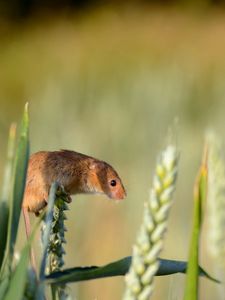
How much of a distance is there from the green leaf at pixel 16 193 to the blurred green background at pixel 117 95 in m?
0.10

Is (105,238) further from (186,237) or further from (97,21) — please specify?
(97,21)

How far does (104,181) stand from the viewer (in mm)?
1215

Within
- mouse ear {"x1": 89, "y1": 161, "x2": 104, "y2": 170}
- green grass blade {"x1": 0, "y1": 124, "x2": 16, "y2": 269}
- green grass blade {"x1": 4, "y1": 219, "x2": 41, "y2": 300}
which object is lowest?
green grass blade {"x1": 4, "y1": 219, "x2": 41, "y2": 300}

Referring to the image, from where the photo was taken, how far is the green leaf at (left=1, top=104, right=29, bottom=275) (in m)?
0.69

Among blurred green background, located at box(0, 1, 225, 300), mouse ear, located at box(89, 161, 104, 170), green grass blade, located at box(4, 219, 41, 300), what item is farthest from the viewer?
blurred green background, located at box(0, 1, 225, 300)

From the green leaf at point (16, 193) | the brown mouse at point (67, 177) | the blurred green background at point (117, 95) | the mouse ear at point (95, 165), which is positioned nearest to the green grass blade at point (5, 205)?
the green leaf at point (16, 193)

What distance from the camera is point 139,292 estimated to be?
598 mm

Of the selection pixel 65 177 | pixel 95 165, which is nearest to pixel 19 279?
pixel 65 177

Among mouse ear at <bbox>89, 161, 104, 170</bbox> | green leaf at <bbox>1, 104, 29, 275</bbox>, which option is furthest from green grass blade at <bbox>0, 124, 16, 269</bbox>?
mouse ear at <bbox>89, 161, 104, 170</bbox>

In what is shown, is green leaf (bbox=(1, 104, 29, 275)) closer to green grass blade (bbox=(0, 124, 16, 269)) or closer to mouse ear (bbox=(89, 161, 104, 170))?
green grass blade (bbox=(0, 124, 16, 269))

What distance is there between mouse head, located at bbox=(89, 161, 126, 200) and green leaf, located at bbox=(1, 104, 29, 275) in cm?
46

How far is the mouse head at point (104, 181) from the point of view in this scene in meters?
1.18

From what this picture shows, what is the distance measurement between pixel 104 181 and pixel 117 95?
12.1 ft

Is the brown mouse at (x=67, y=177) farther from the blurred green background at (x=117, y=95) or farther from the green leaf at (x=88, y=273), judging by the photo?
the green leaf at (x=88, y=273)
